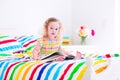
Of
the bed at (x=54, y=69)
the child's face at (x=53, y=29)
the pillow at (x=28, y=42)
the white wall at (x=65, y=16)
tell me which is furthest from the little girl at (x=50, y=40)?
the white wall at (x=65, y=16)

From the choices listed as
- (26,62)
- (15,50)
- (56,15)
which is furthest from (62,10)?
(26,62)

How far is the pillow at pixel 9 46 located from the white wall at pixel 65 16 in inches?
16.2

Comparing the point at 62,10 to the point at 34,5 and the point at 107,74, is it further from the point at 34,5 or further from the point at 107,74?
the point at 107,74

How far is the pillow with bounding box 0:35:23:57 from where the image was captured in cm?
276

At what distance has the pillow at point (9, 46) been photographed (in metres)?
2.76

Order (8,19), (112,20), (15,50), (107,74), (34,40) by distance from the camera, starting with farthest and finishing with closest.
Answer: (112,20) → (8,19) → (34,40) → (15,50) → (107,74)

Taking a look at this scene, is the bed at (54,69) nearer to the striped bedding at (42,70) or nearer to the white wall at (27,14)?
the striped bedding at (42,70)

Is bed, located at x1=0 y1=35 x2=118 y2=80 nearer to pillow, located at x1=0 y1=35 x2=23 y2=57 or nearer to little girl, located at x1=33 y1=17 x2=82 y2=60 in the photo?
pillow, located at x1=0 y1=35 x2=23 y2=57

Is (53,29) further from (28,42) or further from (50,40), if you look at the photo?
(28,42)

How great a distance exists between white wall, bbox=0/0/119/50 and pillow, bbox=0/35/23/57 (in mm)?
412

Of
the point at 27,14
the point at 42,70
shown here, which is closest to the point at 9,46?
the point at 27,14

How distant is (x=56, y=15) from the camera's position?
12.9ft

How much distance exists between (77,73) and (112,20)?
216 centimetres

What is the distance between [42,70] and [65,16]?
2.30 m
